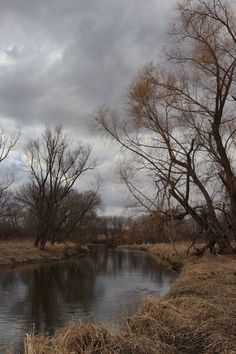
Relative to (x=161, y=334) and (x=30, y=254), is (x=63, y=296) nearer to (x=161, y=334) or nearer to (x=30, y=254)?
(x=161, y=334)

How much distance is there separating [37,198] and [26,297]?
29.9m

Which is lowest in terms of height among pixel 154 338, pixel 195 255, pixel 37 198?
pixel 154 338

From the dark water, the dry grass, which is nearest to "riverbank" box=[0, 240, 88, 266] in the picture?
the dark water

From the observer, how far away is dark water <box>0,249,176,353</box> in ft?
43.6

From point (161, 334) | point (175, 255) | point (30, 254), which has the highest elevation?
point (30, 254)

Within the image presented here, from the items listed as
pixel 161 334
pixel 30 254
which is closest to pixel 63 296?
pixel 161 334

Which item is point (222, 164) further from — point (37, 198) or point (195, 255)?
point (37, 198)

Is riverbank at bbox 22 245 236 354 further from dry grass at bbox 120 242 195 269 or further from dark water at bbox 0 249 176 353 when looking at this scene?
dry grass at bbox 120 242 195 269

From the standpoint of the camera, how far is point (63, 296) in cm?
1917

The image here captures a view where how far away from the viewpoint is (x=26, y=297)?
18391 millimetres

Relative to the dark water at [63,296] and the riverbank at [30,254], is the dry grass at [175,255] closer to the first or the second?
the dark water at [63,296]

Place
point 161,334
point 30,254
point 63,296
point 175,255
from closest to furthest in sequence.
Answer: point 161,334 < point 63,296 < point 175,255 < point 30,254

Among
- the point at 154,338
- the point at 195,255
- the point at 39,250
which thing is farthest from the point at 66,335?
the point at 39,250

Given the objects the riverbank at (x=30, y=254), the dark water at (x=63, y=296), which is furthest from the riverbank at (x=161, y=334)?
the riverbank at (x=30, y=254)
